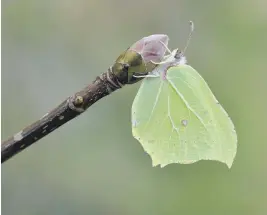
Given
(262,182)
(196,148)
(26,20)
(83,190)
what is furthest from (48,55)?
(196,148)

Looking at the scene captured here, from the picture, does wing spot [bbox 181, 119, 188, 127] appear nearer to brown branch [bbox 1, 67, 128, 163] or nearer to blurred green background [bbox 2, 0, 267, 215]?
brown branch [bbox 1, 67, 128, 163]

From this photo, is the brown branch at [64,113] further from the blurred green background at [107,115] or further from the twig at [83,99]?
the blurred green background at [107,115]

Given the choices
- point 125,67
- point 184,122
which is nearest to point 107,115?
point 184,122

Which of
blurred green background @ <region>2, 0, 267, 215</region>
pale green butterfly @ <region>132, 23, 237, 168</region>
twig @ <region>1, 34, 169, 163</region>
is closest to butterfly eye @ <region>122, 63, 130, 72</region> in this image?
twig @ <region>1, 34, 169, 163</region>

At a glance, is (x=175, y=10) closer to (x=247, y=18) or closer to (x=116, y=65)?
(x=247, y=18)

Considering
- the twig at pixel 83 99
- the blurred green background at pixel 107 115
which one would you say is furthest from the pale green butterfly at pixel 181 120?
the blurred green background at pixel 107 115

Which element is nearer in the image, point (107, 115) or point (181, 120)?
point (181, 120)

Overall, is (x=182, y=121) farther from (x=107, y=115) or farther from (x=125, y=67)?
(x=107, y=115)
